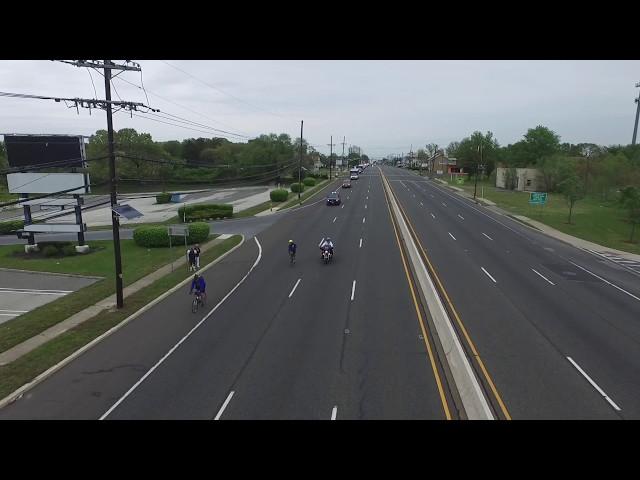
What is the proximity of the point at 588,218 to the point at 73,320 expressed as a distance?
48267 millimetres

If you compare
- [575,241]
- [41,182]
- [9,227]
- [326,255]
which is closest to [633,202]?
[575,241]

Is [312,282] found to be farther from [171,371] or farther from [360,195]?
[360,195]

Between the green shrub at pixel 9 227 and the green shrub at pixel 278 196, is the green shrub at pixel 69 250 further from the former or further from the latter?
the green shrub at pixel 278 196

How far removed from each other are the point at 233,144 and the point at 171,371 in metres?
132

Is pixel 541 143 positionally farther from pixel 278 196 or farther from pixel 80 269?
pixel 80 269

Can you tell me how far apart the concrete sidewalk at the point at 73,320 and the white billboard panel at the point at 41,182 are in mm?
12260

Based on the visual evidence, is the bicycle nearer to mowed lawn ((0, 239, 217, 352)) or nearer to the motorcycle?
mowed lawn ((0, 239, 217, 352))


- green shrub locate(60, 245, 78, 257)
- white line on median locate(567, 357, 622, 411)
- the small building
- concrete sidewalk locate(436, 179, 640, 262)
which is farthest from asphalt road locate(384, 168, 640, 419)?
the small building

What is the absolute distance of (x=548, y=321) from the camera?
15.5 metres

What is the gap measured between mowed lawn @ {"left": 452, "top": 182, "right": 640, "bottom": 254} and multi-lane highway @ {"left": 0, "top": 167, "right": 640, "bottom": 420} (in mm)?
11853

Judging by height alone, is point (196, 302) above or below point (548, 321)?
below

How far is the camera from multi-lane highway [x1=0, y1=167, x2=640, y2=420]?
10055mm

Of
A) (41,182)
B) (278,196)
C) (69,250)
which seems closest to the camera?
(41,182)

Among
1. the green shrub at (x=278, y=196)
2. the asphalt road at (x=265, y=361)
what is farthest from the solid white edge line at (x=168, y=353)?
the green shrub at (x=278, y=196)
